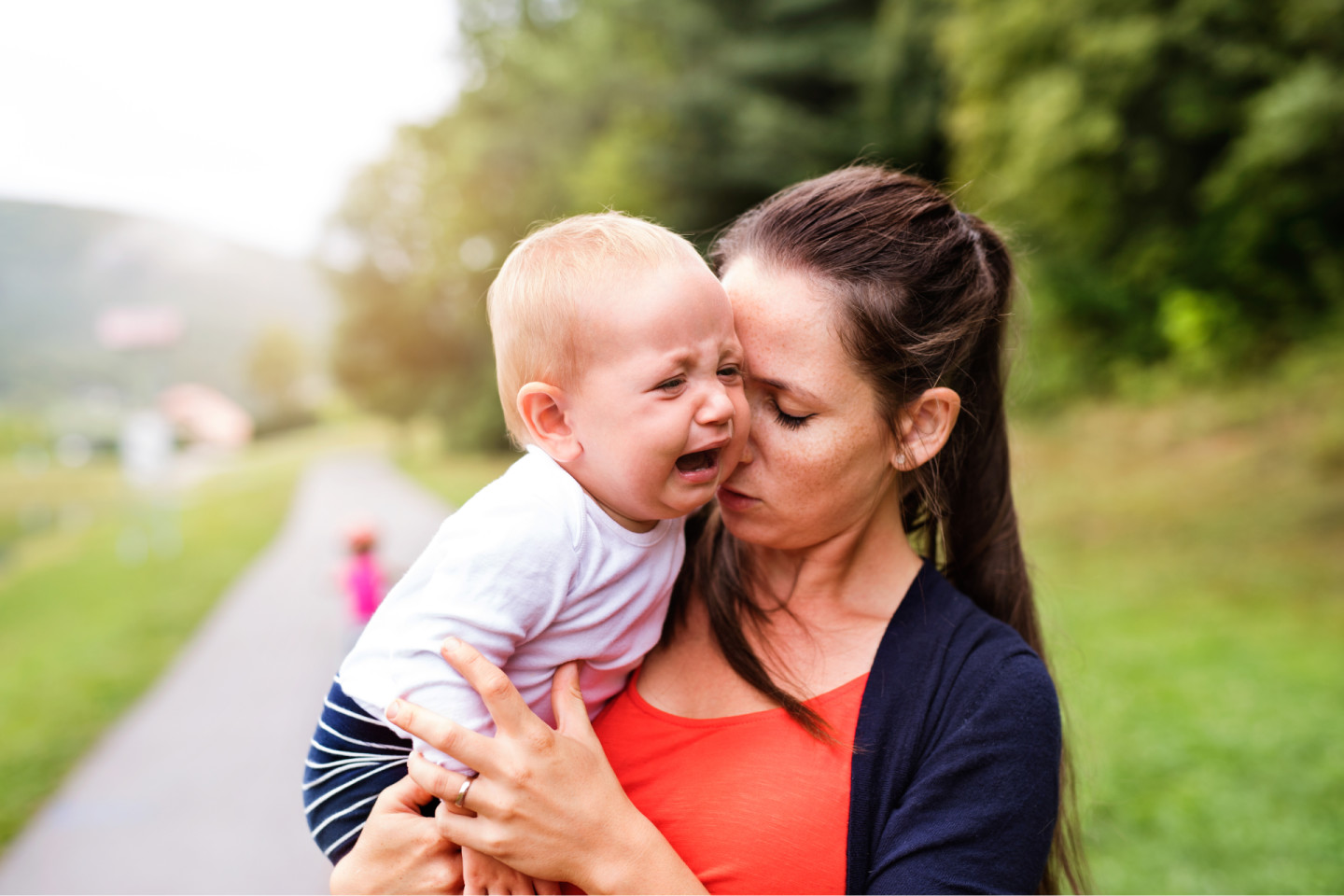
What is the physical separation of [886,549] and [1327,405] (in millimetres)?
9139

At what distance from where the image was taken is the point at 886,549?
166 cm

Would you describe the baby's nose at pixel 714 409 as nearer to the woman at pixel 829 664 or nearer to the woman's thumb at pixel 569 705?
the woman at pixel 829 664

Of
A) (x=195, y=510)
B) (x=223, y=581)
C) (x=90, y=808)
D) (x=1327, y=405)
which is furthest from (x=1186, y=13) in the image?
(x=195, y=510)

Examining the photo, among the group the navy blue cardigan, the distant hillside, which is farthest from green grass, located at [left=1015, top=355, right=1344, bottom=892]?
the distant hillside

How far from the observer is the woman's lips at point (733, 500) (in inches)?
61.5

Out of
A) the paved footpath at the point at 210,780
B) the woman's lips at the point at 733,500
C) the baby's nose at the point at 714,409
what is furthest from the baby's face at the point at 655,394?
the paved footpath at the point at 210,780

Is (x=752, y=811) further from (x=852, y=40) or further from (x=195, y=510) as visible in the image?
(x=195, y=510)

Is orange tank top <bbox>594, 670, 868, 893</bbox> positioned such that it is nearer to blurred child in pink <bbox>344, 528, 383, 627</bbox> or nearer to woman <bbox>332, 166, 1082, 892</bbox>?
woman <bbox>332, 166, 1082, 892</bbox>

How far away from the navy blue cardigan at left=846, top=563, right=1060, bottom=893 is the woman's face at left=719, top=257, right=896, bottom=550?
11.6 inches

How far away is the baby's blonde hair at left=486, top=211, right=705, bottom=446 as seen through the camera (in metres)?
1.44

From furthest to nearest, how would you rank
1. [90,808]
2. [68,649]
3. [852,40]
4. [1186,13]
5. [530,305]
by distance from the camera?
[852,40]
[1186,13]
[68,649]
[90,808]
[530,305]

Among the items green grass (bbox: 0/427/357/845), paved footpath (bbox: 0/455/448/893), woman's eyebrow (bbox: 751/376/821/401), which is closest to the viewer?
woman's eyebrow (bbox: 751/376/821/401)

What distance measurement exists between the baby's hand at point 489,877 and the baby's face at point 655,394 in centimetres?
55

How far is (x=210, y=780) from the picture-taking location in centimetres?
488
